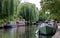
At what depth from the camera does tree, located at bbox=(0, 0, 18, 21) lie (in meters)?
32.8

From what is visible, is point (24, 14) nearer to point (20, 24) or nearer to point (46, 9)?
A: point (20, 24)

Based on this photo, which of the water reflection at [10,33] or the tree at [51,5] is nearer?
the tree at [51,5]

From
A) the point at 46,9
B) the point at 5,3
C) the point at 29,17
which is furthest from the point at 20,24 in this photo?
the point at 46,9

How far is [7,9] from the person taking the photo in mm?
33250

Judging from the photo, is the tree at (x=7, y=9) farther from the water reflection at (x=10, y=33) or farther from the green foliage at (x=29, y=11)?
the green foliage at (x=29, y=11)

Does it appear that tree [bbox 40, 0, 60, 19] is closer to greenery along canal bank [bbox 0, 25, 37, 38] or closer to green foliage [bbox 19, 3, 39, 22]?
greenery along canal bank [bbox 0, 25, 37, 38]

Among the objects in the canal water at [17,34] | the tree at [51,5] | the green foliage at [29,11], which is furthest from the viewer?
the green foliage at [29,11]

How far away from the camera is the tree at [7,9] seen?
3278 centimetres

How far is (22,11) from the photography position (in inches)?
2510

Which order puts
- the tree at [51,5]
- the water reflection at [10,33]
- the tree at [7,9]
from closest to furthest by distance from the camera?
the tree at [51,5] < the water reflection at [10,33] < the tree at [7,9]

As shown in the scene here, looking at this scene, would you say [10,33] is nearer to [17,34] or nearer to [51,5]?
[17,34]

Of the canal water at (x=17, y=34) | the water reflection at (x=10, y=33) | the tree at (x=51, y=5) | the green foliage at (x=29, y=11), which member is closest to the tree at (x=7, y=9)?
the water reflection at (x=10, y=33)

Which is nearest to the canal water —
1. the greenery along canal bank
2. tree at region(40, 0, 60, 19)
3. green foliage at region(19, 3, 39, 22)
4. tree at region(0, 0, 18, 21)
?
the greenery along canal bank

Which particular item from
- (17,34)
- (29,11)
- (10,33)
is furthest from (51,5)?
(29,11)
